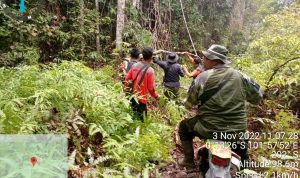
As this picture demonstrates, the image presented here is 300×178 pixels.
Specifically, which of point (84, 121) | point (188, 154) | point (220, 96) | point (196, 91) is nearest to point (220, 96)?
point (220, 96)

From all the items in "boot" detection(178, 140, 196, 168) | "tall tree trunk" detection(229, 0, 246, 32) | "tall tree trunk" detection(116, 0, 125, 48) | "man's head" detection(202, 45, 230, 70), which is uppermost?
"tall tree trunk" detection(229, 0, 246, 32)

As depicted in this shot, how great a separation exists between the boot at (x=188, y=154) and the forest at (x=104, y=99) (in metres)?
0.11

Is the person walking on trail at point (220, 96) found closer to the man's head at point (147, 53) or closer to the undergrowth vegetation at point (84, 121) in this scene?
the undergrowth vegetation at point (84, 121)

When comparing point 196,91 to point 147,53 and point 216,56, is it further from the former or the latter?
point 147,53

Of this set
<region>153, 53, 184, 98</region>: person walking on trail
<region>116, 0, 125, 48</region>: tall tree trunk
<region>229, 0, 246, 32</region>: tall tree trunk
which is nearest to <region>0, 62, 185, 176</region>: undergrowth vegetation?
<region>153, 53, 184, 98</region>: person walking on trail

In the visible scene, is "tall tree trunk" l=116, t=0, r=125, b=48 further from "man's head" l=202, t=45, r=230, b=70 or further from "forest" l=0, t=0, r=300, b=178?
"man's head" l=202, t=45, r=230, b=70

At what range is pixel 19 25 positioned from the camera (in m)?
10.6

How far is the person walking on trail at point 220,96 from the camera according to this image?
414 centimetres

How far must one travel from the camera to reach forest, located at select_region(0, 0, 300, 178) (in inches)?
179
